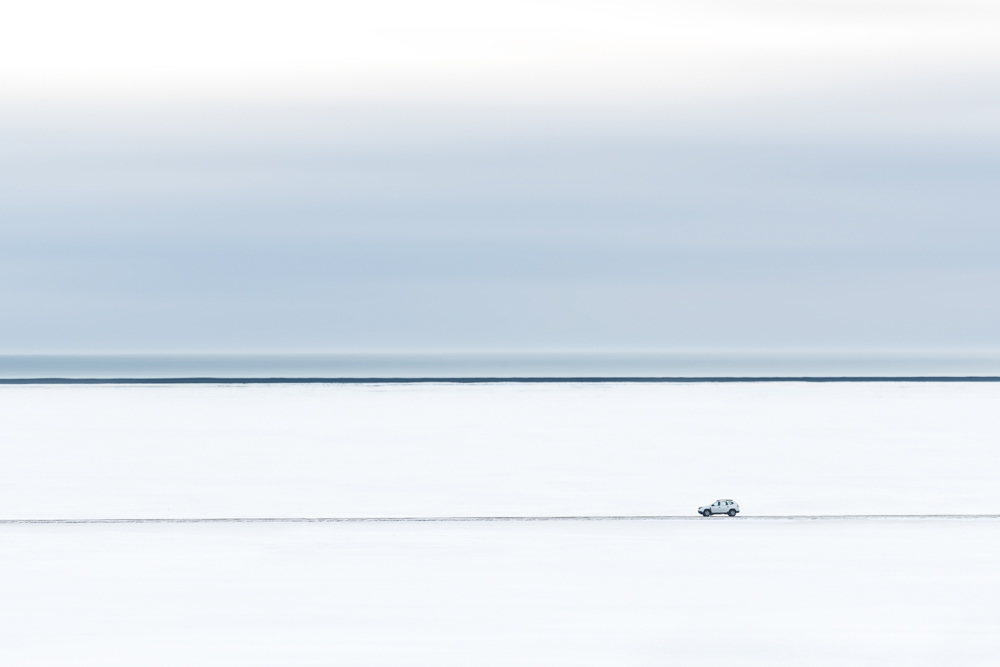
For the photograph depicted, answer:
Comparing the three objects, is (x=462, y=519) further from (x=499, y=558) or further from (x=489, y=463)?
(x=489, y=463)

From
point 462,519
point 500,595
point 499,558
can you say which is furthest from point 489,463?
point 500,595

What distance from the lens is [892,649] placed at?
20.6 meters

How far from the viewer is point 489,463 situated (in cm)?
5494

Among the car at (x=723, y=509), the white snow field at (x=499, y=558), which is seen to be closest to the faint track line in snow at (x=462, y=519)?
the car at (x=723, y=509)

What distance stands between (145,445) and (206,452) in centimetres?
690

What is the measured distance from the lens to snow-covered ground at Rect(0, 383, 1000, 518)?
40.8 m

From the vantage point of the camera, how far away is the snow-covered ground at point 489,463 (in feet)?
134

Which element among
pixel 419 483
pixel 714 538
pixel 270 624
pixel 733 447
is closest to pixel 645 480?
pixel 419 483

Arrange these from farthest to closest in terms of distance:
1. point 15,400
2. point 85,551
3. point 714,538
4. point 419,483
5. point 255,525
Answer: point 15,400, point 419,483, point 255,525, point 714,538, point 85,551

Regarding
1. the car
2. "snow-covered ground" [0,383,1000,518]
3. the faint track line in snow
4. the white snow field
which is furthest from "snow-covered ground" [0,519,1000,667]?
"snow-covered ground" [0,383,1000,518]

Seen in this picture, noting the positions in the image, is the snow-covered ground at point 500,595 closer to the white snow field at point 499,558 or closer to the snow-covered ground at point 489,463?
the white snow field at point 499,558

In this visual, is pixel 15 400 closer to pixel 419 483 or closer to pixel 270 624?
pixel 419 483

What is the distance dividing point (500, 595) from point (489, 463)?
99.0 feet

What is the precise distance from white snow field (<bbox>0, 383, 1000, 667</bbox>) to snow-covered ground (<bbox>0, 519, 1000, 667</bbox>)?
8cm
